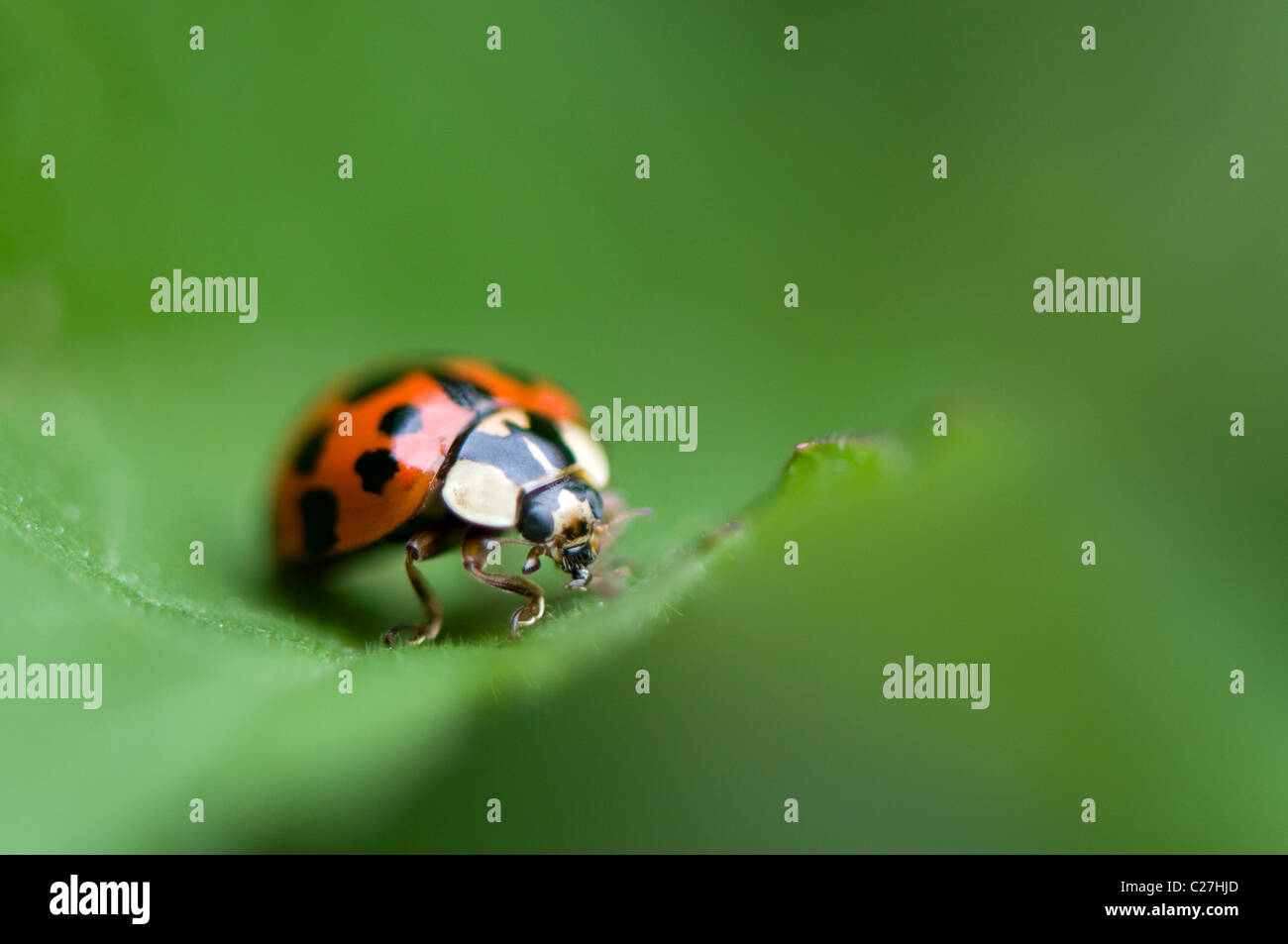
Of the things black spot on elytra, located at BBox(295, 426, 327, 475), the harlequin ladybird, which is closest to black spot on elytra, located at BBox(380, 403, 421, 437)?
the harlequin ladybird

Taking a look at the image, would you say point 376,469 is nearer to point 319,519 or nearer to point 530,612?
point 319,519

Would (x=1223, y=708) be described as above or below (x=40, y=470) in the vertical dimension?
below

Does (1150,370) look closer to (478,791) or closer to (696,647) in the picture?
(696,647)

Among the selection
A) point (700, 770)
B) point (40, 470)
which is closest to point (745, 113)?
point (700, 770)

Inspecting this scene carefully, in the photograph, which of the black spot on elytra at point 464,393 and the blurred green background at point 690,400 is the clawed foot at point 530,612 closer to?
the blurred green background at point 690,400

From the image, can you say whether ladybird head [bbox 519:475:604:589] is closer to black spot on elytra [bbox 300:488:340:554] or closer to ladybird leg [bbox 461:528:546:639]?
ladybird leg [bbox 461:528:546:639]

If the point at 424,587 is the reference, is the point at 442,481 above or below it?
above

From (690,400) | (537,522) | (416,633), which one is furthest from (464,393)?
(690,400)

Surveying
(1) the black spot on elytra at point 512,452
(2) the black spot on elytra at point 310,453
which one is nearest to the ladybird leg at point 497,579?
(1) the black spot on elytra at point 512,452
